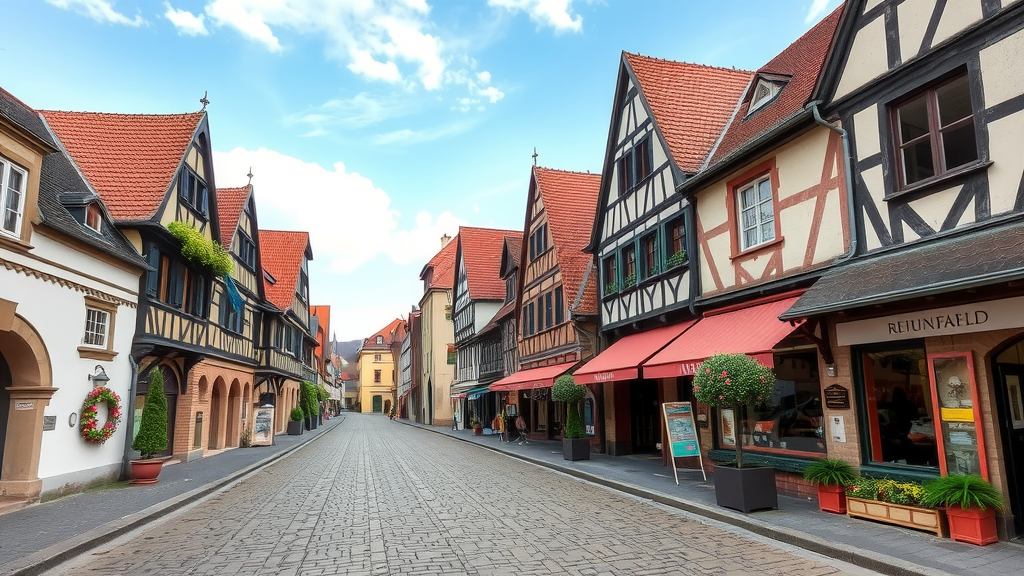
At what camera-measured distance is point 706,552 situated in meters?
7.39

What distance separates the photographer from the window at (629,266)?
1798cm

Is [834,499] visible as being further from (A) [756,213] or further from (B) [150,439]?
(B) [150,439]

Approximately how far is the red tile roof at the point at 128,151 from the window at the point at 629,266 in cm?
1228

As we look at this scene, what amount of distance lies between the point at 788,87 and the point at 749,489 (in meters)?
8.95

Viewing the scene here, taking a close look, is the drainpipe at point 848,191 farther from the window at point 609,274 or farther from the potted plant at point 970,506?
the window at point 609,274

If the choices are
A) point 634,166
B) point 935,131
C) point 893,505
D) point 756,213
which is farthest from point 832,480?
point 634,166

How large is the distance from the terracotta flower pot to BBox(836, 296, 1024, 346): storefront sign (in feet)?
44.9

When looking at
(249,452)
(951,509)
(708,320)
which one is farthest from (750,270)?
(249,452)

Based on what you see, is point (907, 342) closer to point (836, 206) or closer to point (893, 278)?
point (893, 278)

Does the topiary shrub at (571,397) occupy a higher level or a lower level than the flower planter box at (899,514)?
higher

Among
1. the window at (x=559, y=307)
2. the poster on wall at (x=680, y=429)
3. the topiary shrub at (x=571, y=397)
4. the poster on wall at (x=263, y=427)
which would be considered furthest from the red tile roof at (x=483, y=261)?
the poster on wall at (x=680, y=429)

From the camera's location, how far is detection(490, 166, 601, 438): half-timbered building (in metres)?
22.0

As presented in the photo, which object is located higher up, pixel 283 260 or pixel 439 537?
pixel 283 260

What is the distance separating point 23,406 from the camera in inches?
448
